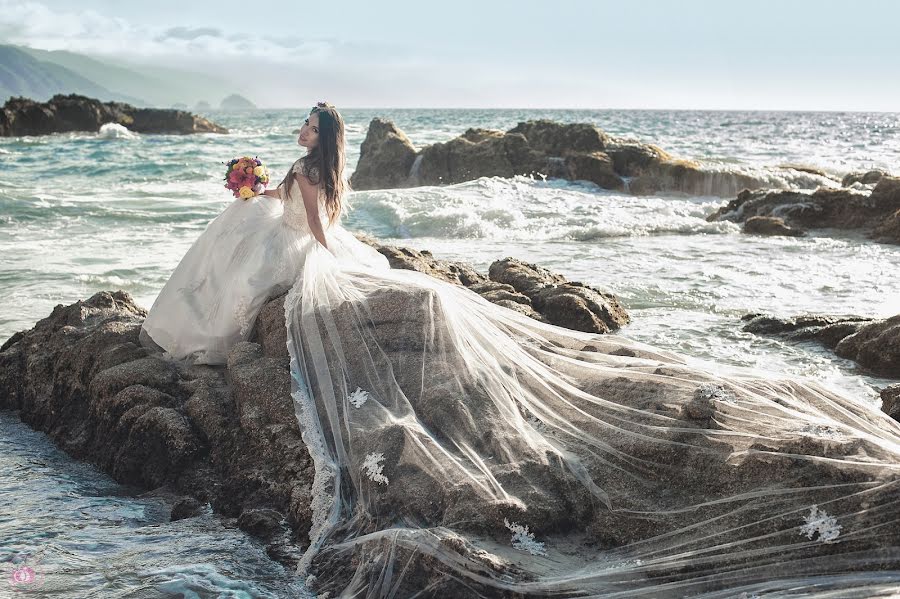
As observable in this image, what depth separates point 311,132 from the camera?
6.39 m

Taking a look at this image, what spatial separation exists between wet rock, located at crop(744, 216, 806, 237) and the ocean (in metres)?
0.47

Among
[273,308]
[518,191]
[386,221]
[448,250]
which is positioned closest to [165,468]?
[273,308]

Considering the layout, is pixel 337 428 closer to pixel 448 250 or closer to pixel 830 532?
pixel 830 532

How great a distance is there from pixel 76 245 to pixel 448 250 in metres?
6.89

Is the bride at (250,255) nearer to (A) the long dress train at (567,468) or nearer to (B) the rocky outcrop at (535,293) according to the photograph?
(A) the long dress train at (567,468)

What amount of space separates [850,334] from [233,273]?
635cm

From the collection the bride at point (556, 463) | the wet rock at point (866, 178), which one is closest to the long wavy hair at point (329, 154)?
the bride at point (556, 463)

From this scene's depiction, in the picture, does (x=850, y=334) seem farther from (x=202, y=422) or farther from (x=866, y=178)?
(x=866, y=178)

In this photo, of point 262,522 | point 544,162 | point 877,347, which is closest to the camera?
point 262,522

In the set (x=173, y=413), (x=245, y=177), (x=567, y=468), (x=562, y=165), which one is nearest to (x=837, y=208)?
(x=562, y=165)

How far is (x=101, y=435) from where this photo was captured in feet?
18.7

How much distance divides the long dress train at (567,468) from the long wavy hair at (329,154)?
1.46 meters

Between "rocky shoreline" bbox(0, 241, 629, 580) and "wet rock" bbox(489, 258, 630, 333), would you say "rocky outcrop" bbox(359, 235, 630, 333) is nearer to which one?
"wet rock" bbox(489, 258, 630, 333)

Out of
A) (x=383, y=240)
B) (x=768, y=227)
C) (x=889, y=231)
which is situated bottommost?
(x=383, y=240)
